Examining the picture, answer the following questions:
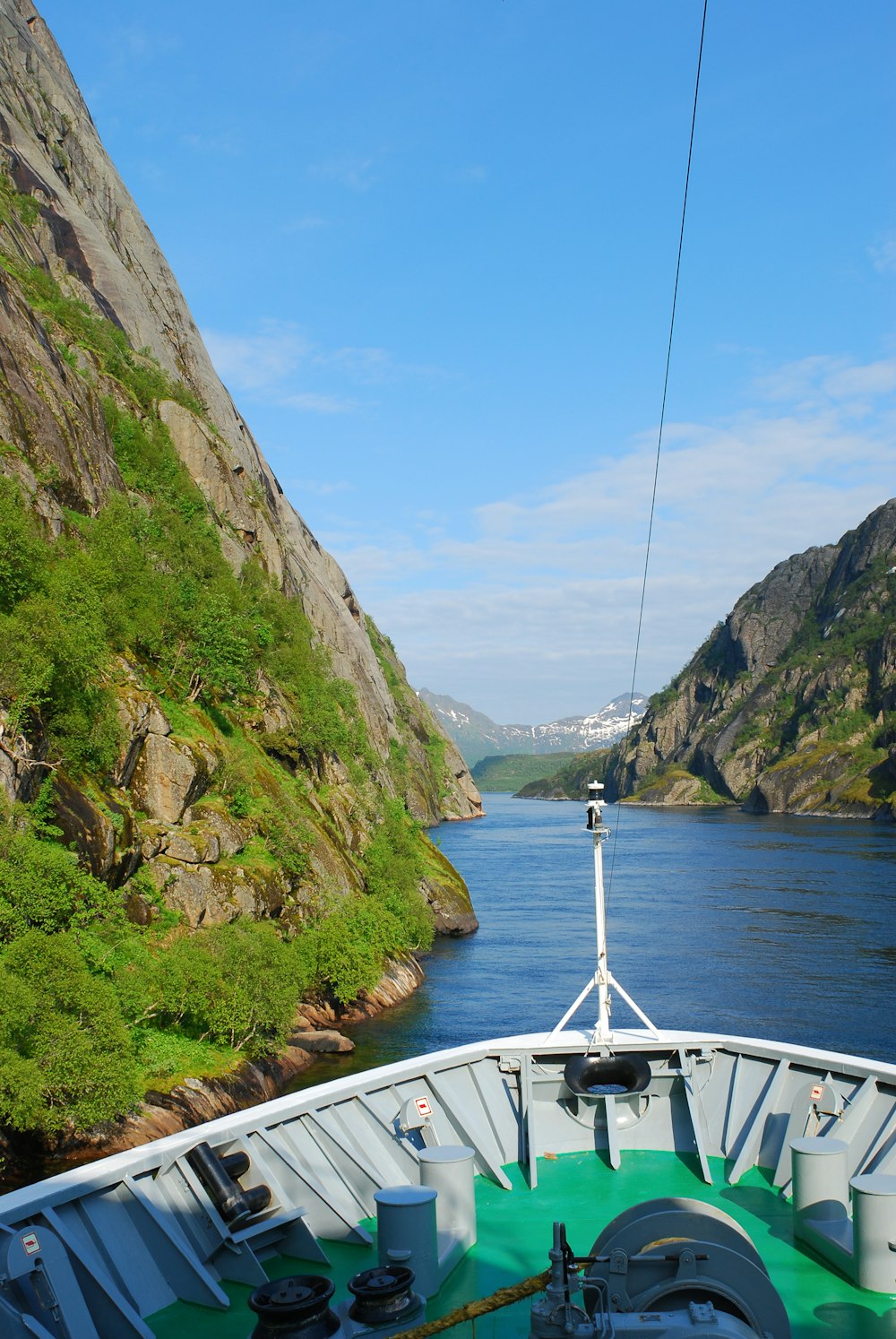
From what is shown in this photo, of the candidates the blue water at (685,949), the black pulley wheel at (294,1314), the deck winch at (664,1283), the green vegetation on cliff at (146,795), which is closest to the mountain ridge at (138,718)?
the green vegetation on cliff at (146,795)

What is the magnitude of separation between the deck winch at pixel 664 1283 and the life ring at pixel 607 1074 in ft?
15.0

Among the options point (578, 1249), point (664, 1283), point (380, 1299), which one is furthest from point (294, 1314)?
point (578, 1249)

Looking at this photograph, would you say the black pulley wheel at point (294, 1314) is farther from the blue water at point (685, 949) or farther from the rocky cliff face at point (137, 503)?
the blue water at point (685, 949)

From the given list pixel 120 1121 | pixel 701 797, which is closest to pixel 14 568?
pixel 120 1121

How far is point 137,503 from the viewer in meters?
43.7

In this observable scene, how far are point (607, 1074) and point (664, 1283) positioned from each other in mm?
5330

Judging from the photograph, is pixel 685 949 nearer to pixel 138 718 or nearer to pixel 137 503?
pixel 138 718

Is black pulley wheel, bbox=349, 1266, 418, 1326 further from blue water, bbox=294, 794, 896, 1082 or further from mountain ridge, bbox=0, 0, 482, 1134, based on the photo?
blue water, bbox=294, 794, 896, 1082

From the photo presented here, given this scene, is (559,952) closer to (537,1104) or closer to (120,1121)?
(120,1121)

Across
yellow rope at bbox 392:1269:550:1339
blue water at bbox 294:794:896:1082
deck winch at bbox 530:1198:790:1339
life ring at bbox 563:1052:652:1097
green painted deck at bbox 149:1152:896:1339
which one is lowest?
blue water at bbox 294:794:896:1082

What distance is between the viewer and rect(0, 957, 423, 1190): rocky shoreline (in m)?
20.4

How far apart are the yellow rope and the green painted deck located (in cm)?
198

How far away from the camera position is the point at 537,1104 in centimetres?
1176

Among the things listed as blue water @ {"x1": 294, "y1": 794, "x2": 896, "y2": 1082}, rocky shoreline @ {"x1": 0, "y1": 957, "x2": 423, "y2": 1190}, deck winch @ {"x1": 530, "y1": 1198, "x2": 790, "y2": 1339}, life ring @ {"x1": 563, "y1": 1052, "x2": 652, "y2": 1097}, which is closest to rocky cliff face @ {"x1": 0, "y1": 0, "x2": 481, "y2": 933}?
rocky shoreline @ {"x1": 0, "y1": 957, "x2": 423, "y2": 1190}
